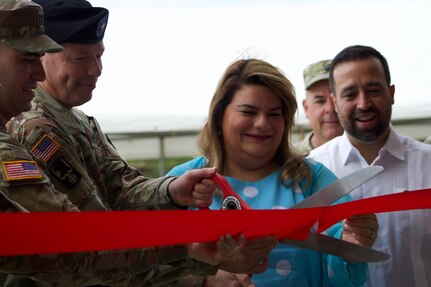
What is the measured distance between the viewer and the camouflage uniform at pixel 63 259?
211cm

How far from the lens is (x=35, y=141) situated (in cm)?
240

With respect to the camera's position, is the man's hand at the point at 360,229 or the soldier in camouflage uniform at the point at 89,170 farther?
the man's hand at the point at 360,229

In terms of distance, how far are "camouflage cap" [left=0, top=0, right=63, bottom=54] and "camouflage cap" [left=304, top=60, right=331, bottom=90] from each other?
9.81 ft

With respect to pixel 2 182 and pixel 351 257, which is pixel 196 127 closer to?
pixel 351 257

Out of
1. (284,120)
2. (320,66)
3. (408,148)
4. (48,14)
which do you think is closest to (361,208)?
(284,120)

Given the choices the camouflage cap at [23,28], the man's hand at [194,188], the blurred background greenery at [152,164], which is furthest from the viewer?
the blurred background greenery at [152,164]

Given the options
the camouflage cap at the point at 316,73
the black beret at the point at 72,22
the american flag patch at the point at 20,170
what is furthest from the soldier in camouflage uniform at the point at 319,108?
the american flag patch at the point at 20,170

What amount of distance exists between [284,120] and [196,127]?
11.8ft

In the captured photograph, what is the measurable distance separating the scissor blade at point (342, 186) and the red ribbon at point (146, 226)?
0.13ft

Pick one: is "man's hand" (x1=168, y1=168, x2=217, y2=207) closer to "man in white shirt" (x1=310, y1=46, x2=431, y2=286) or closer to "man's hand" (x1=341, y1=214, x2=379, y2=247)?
"man's hand" (x1=341, y1=214, x2=379, y2=247)

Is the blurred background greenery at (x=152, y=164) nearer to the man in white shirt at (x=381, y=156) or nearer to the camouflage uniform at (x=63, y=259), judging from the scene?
the man in white shirt at (x=381, y=156)

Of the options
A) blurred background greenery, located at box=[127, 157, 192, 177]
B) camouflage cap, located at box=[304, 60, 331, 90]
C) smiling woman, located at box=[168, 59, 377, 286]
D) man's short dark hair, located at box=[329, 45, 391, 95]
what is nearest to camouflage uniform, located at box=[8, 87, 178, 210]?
smiling woman, located at box=[168, 59, 377, 286]

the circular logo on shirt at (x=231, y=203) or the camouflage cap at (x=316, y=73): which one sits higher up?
the camouflage cap at (x=316, y=73)

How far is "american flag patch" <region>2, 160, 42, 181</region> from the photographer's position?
6.88 feet
